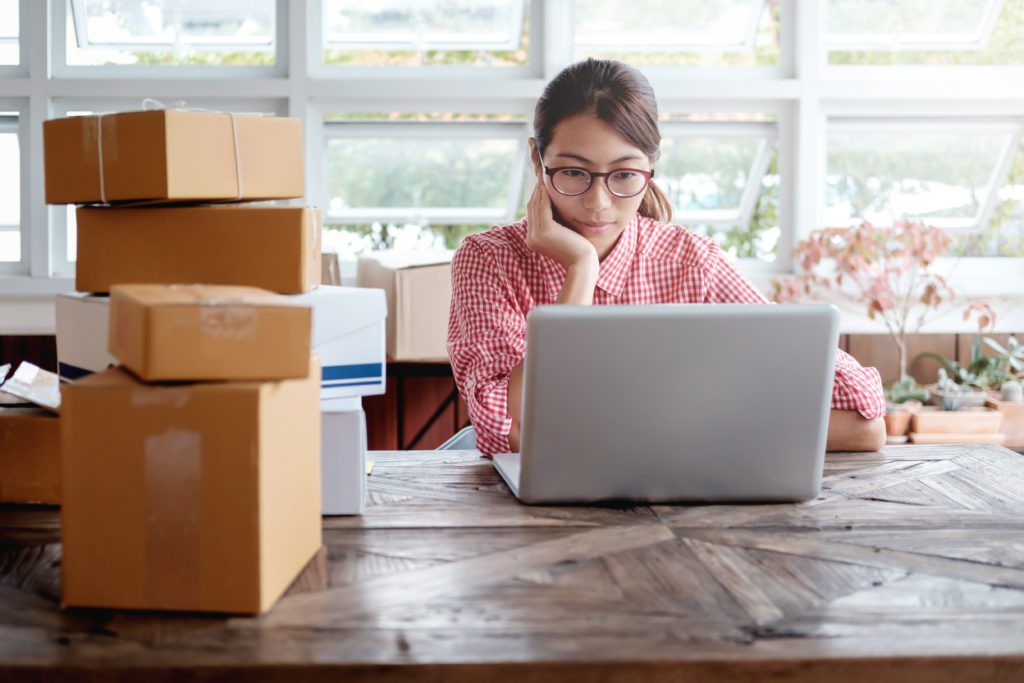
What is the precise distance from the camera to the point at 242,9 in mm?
3430

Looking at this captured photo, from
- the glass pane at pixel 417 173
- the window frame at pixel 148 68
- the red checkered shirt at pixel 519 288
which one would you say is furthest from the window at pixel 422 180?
the red checkered shirt at pixel 519 288

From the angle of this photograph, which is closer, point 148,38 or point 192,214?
point 192,214

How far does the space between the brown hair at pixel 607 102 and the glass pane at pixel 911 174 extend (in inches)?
73.2

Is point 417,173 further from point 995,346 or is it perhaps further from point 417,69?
point 995,346

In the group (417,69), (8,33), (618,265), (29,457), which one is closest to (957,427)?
(618,265)

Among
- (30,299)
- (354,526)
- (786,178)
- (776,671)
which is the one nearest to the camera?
(776,671)

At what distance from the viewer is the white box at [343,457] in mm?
1258

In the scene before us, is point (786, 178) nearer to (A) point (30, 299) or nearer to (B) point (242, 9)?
(B) point (242, 9)

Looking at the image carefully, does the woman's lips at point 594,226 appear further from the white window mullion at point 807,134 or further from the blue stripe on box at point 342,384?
the white window mullion at point 807,134

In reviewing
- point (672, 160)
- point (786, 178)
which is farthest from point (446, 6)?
point (786, 178)

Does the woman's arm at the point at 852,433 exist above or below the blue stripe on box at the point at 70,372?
below

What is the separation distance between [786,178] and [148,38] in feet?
7.13

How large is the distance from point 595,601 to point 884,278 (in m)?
2.53

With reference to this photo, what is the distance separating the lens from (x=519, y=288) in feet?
6.86
